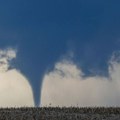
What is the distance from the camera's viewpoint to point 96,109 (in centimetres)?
3934

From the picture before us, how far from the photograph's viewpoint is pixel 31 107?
133 feet

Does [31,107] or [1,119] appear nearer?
[1,119]

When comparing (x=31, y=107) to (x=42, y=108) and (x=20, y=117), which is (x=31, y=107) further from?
(x=20, y=117)

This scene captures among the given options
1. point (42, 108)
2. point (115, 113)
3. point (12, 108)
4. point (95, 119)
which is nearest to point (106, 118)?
point (95, 119)

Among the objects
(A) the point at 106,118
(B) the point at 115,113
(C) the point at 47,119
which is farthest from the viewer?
(B) the point at 115,113

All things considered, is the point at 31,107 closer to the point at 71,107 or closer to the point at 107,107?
the point at 71,107

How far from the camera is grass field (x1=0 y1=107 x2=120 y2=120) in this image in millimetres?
32406

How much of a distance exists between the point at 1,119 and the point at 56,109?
8669 mm

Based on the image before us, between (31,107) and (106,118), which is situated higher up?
(31,107)

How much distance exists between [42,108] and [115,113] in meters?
6.41

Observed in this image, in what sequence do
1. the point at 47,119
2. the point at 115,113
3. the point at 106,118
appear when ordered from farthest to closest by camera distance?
1. the point at 115,113
2. the point at 106,118
3. the point at 47,119

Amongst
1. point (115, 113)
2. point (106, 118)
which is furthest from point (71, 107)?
point (106, 118)

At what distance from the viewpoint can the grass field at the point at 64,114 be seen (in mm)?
32406

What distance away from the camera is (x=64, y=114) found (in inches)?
1372
